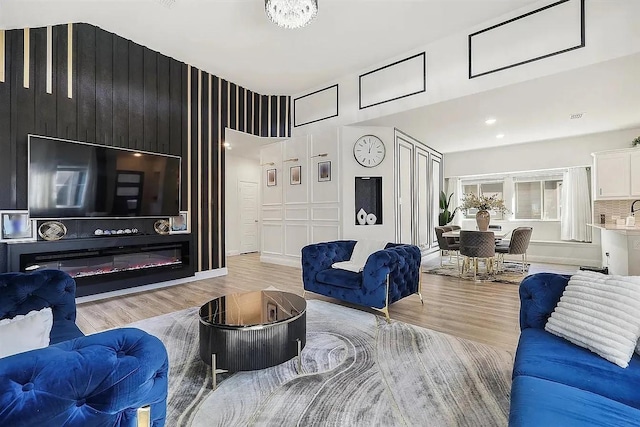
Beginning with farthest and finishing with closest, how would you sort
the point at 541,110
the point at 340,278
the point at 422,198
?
the point at 422,198 < the point at 541,110 < the point at 340,278

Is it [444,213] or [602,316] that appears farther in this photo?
[444,213]

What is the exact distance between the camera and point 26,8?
9.93 feet

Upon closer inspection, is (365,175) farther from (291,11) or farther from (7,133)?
(7,133)

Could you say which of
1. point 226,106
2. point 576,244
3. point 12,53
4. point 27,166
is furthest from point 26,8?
point 576,244

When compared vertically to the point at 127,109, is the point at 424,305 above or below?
below

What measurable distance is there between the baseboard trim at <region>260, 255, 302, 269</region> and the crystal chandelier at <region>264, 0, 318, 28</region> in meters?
4.02

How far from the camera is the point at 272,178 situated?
21.0 ft

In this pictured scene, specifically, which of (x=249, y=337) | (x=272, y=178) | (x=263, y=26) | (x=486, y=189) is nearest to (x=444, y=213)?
(x=486, y=189)

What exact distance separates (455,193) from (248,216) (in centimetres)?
566

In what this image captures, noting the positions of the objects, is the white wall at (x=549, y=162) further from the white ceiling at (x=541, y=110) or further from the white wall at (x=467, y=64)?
the white wall at (x=467, y=64)

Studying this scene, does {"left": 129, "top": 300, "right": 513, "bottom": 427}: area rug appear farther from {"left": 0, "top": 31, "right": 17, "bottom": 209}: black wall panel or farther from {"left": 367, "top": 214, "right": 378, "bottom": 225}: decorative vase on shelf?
{"left": 367, "top": 214, "right": 378, "bottom": 225}: decorative vase on shelf

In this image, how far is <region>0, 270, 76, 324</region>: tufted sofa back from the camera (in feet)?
5.64

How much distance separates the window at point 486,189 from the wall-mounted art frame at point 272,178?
5.02 meters

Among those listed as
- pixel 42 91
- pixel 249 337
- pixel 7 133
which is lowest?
pixel 249 337
